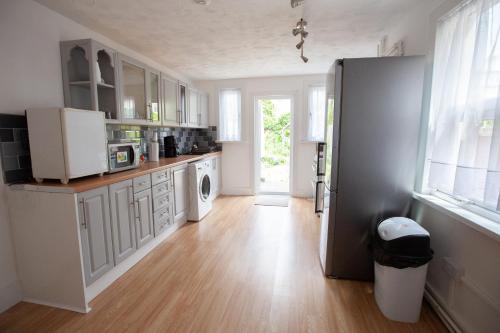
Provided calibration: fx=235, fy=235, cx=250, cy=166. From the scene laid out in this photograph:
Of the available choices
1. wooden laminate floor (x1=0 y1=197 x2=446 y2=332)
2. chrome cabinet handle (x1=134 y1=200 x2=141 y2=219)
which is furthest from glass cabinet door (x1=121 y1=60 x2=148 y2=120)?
wooden laminate floor (x1=0 y1=197 x2=446 y2=332)

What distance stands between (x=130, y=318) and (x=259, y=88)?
3.97m

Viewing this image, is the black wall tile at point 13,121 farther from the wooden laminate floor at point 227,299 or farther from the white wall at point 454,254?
the white wall at point 454,254

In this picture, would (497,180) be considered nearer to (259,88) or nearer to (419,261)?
(419,261)

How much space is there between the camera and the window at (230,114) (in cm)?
458

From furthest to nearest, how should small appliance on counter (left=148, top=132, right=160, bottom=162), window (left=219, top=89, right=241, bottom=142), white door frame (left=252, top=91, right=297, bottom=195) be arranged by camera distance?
window (left=219, top=89, right=241, bottom=142) < white door frame (left=252, top=91, right=297, bottom=195) < small appliance on counter (left=148, top=132, right=160, bottom=162)

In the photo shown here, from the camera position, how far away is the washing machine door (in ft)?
11.3

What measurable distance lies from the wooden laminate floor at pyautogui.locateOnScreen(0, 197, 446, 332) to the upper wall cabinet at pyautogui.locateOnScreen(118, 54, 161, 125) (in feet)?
4.94

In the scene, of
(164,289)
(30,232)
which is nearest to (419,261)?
(164,289)

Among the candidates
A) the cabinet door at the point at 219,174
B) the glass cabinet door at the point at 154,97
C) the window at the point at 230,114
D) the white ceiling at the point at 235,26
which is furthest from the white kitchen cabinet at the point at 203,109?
the glass cabinet door at the point at 154,97

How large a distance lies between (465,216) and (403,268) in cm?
49

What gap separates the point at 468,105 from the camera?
54.8 inches

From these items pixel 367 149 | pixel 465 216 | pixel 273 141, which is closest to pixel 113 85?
pixel 367 149

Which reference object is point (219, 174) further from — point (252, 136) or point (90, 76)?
point (90, 76)

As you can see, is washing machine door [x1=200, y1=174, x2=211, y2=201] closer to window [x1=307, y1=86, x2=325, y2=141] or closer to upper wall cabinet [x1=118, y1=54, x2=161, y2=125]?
upper wall cabinet [x1=118, y1=54, x2=161, y2=125]
